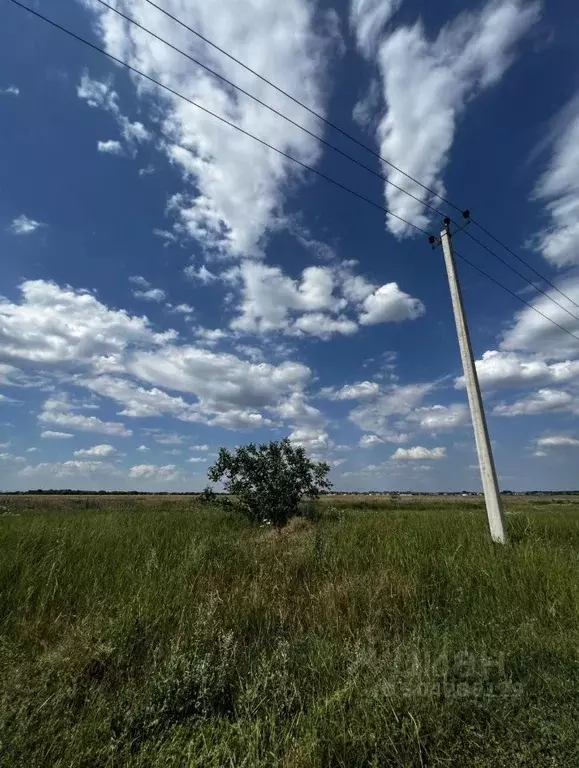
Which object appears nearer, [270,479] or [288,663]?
[288,663]

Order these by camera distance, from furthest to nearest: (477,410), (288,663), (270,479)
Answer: (270,479), (477,410), (288,663)

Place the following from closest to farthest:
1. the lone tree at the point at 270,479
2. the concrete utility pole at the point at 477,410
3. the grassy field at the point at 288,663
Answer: the grassy field at the point at 288,663, the concrete utility pole at the point at 477,410, the lone tree at the point at 270,479

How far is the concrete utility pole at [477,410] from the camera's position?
869 cm

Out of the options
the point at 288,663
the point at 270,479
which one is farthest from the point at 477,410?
the point at 270,479

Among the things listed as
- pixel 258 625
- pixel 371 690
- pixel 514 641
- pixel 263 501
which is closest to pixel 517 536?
pixel 514 641

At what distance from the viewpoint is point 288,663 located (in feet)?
11.3

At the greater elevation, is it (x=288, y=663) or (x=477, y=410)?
(x=477, y=410)

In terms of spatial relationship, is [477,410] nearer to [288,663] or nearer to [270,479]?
[288,663]

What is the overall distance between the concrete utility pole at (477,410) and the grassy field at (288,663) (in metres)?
1.94

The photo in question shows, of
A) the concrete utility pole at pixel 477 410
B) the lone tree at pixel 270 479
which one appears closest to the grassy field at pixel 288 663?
the concrete utility pole at pixel 477 410

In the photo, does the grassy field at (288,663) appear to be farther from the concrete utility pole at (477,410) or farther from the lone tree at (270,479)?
the lone tree at (270,479)

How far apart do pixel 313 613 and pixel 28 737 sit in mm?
2982

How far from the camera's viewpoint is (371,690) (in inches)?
115

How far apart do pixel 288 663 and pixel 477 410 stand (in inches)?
295
